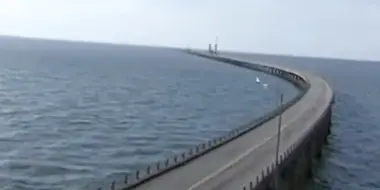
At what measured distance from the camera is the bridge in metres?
33.1

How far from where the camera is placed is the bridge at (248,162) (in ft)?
108

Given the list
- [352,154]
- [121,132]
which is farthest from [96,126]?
[352,154]

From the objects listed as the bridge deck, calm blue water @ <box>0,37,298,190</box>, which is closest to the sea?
calm blue water @ <box>0,37,298,190</box>

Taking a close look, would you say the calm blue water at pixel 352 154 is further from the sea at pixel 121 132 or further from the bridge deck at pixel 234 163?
the bridge deck at pixel 234 163

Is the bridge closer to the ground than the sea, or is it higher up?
higher up

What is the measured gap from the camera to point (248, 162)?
38.9 m

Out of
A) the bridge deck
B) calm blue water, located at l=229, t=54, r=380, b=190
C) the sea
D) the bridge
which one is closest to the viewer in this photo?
the bridge deck

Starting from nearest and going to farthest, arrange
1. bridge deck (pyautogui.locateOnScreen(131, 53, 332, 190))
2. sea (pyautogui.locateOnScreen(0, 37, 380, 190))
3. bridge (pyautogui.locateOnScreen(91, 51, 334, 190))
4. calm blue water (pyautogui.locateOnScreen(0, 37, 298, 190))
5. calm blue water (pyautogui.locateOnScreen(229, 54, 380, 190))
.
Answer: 1. bridge deck (pyautogui.locateOnScreen(131, 53, 332, 190))
2. bridge (pyautogui.locateOnScreen(91, 51, 334, 190))
3. calm blue water (pyautogui.locateOnScreen(0, 37, 298, 190))
4. sea (pyautogui.locateOnScreen(0, 37, 380, 190))
5. calm blue water (pyautogui.locateOnScreen(229, 54, 380, 190))

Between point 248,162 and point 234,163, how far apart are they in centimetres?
115

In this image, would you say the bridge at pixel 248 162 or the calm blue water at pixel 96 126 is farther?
the calm blue water at pixel 96 126

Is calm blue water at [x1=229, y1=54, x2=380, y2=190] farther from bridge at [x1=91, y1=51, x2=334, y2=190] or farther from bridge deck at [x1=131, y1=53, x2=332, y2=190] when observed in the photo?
bridge deck at [x1=131, y1=53, x2=332, y2=190]

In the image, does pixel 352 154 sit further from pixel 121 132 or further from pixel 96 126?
pixel 96 126

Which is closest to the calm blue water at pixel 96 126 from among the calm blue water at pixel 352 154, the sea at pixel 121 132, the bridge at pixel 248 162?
the sea at pixel 121 132

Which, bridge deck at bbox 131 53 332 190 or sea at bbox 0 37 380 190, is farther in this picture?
sea at bbox 0 37 380 190
